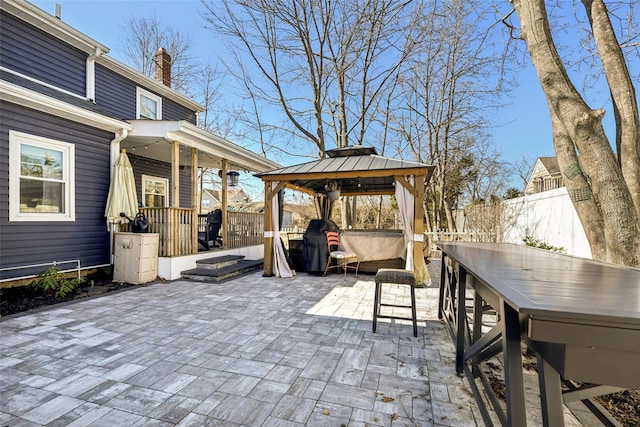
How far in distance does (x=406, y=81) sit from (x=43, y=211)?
1322 centimetres

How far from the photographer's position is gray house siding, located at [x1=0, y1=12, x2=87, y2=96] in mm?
5629

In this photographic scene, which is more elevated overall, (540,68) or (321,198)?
(540,68)

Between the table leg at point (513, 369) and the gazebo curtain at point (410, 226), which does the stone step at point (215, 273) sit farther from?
the table leg at point (513, 369)

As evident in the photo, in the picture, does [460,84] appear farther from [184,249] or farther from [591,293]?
[591,293]

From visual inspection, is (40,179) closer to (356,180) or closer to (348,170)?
(348,170)

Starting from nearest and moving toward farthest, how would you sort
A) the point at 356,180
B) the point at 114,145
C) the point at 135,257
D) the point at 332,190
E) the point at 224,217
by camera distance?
the point at 135,257 < the point at 114,145 < the point at 224,217 < the point at 332,190 < the point at 356,180

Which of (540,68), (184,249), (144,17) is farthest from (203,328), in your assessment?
(144,17)

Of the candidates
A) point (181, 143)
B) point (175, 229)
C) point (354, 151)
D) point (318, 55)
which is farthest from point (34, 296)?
point (318, 55)

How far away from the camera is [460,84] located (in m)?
12.9

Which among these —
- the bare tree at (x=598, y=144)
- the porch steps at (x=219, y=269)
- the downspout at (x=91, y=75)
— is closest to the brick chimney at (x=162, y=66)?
the downspout at (x=91, y=75)

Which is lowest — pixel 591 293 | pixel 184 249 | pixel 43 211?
pixel 184 249

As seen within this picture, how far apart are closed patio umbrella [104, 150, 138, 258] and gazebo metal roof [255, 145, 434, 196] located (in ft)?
9.18

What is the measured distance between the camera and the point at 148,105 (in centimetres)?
915

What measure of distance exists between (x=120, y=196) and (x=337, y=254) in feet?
16.0
